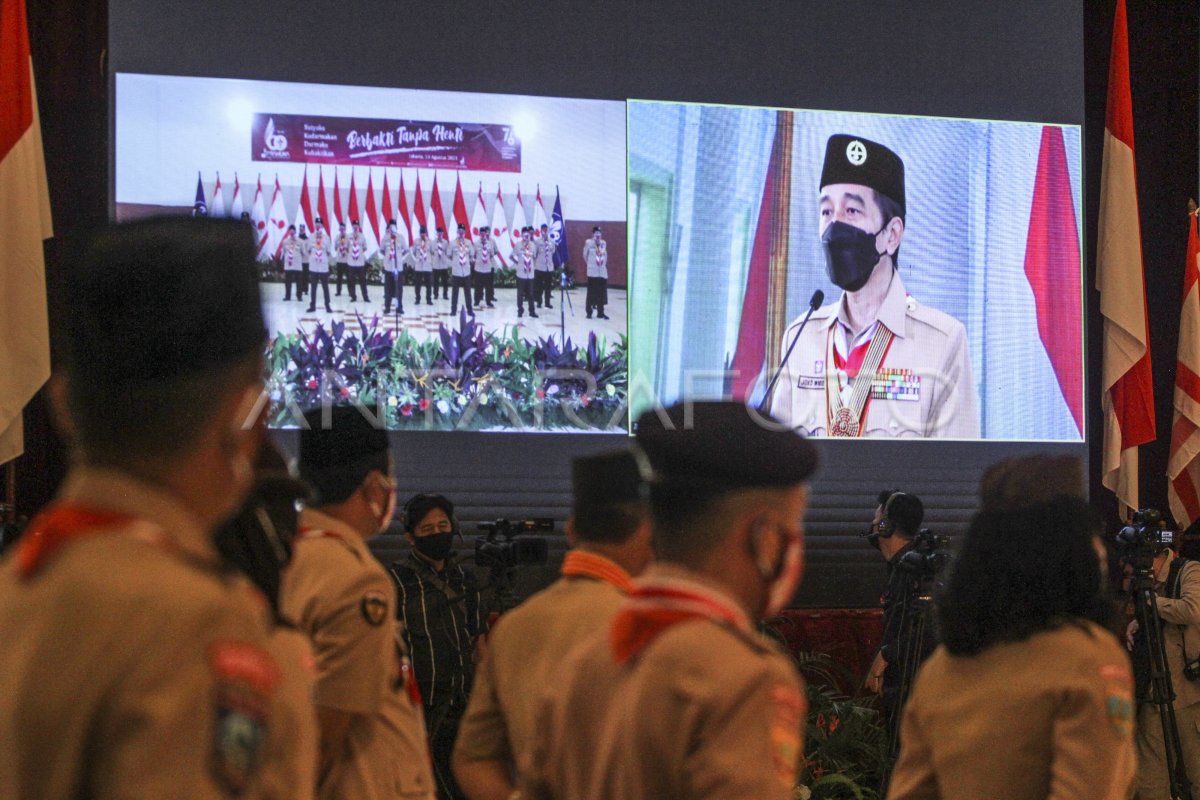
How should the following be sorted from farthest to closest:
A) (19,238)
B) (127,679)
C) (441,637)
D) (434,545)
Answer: (19,238), (434,545), (441,637), (127,679)

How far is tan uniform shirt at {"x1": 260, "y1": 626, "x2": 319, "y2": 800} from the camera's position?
0.95 m

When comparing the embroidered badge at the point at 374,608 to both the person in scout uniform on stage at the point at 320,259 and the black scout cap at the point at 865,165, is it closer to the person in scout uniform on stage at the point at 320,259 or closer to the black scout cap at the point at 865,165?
the person in scout uniform on stage at the point at 320,259

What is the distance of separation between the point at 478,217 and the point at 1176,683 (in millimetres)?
3961

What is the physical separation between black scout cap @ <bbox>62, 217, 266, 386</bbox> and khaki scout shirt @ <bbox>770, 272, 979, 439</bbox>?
542 cm

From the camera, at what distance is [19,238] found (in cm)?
546

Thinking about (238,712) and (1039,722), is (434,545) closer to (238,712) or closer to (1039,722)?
(1039,722)

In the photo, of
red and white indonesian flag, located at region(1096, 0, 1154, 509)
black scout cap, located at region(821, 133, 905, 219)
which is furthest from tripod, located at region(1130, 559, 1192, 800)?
black scout cap, located at region(821, 133, 905, 219)

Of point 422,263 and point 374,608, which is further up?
point 422,263

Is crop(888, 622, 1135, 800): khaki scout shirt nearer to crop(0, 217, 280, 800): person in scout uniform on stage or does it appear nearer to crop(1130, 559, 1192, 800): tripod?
crop(0, 217, 280, 800): person in scout uniform on stage

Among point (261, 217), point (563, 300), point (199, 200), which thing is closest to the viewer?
point (199, 200)

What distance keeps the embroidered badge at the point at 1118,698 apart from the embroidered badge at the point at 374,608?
3.77 ft

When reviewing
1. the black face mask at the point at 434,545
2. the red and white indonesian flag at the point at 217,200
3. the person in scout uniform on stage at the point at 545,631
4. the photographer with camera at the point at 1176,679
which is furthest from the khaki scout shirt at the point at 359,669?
the photographer with camera at the point at 1176,679

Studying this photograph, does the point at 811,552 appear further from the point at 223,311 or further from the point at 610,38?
the point at 223,311

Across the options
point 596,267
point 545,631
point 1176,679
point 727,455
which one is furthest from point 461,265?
point 727,455
